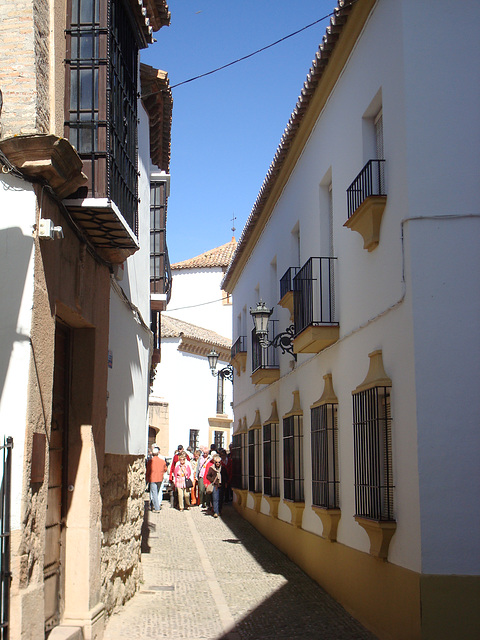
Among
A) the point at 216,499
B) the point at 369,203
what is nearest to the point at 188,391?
the point at 216,499

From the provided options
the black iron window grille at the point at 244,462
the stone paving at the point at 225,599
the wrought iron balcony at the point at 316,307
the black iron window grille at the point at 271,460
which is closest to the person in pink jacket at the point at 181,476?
the black iron window grille at the point at 244,462

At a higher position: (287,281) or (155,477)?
(287,281)

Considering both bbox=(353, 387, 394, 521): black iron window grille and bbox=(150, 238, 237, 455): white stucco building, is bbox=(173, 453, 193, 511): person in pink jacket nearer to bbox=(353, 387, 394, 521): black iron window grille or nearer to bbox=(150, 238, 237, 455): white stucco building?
bbox=(353, 387, 394, 521): black iron window grille

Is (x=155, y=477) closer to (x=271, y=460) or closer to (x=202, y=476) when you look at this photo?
(x=202, y=476)

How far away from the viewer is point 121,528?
8586 millimetres

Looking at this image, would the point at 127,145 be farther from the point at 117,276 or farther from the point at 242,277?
the point at 242,277

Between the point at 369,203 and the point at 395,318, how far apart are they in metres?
1.19

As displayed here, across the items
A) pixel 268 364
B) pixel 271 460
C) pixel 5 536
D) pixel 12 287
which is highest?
pixel 268 364

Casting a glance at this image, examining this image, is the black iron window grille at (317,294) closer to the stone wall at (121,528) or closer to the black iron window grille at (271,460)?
the stone wall at (121,528)

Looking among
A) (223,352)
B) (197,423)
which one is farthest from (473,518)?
(223,352)

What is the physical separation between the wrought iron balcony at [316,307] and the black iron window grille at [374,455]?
154 centimetres

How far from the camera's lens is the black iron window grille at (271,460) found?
14.0 m

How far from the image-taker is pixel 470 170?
6840 mm

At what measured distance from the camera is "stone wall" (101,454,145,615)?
7.78 meters
